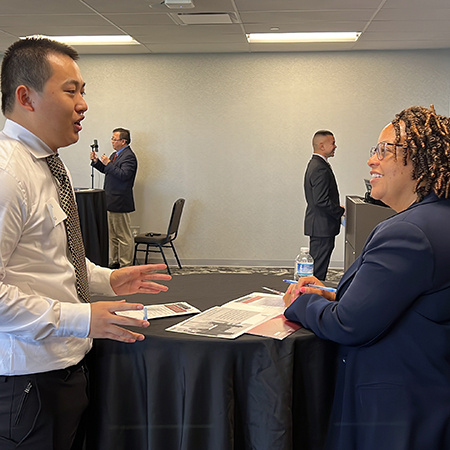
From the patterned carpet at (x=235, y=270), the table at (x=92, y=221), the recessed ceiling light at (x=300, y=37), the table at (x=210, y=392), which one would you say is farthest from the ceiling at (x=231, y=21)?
the table at (x=210, y=392)

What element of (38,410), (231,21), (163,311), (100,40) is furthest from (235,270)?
(38,410)

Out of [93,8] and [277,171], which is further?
[277,171]

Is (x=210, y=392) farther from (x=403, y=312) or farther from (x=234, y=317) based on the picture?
(x=403, y=312)

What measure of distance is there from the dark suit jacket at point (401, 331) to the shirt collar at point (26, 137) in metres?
0.99

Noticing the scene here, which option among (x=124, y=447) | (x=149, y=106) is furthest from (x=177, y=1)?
(x=124, y=447)

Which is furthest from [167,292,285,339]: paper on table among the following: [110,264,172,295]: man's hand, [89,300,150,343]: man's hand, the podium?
the podium

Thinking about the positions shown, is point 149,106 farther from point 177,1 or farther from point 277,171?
point 177,1

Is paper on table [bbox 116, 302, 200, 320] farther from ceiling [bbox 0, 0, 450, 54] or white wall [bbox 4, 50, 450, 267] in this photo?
white wall [bbox 4, 50, 450, 267]

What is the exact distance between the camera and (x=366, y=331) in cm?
164

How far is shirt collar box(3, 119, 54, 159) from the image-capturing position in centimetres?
156

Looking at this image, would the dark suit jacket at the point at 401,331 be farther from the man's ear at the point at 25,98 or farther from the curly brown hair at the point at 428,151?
the man's ear at the point at 25,98

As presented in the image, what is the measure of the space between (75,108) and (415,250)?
3.42 feet

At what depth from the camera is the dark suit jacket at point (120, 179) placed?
752 cm

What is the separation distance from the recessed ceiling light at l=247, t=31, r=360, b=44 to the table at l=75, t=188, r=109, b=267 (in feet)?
8.90
